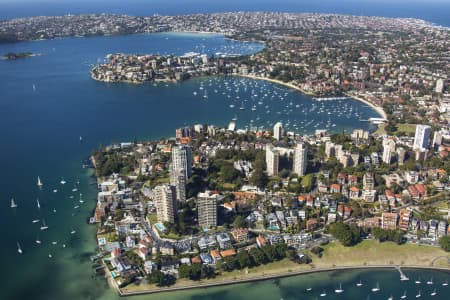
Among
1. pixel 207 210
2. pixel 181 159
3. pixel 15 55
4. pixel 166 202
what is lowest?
pixel 207 210

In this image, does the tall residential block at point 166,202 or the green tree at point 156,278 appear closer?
the green tree at point 156,278

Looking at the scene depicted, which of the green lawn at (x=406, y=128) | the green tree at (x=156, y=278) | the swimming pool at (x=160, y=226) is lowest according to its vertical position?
the green tree at (x=156, y=278)

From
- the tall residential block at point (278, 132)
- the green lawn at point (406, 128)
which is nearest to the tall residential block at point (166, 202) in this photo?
the tall residential block at point (278, 132)

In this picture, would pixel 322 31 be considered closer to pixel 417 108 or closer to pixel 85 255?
pixel 417 108

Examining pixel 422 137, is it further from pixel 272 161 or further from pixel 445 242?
pixel 445 242

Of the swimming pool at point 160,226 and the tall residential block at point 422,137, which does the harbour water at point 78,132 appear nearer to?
the swimming pool at point 160,226

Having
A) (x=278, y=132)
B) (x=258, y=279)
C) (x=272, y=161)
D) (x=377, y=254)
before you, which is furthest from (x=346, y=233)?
(x=278, y=132)

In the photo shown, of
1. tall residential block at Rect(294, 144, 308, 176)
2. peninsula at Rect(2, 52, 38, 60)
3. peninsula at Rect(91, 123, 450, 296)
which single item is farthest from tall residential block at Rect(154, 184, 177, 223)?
peninsula at Rect(2, 52, 38, 60)

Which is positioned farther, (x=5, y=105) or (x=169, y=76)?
(x=169, y=76)

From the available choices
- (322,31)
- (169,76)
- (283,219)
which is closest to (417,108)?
(283,219)
